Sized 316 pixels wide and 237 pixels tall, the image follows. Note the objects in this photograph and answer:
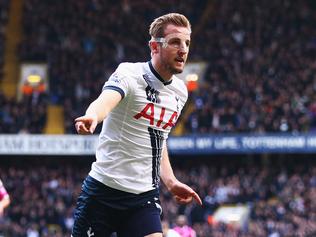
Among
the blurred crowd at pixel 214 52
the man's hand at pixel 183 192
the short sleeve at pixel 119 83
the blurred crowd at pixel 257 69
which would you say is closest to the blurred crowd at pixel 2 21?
the blurred crowd at pixel 214 52

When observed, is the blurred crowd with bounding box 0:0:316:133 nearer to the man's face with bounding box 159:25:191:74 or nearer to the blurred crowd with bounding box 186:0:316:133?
the blurred crowd with bounding box 186:0:316:133

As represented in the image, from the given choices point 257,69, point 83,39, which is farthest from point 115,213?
point 83,39

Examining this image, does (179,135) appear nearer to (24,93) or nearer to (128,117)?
(24,93)

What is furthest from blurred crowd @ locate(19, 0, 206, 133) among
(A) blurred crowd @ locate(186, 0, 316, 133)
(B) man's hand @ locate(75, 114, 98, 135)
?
(B) man's hand @ locate(75, 114, 98, 135)

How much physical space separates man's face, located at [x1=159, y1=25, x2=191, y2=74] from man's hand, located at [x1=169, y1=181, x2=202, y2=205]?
885mm

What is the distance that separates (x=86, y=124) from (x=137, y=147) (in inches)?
45.1

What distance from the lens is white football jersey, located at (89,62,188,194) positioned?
19.4ft

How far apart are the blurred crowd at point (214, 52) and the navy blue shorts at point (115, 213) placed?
20.9 m

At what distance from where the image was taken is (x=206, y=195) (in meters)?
25.4

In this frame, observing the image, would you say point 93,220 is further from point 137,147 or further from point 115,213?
point 137,147

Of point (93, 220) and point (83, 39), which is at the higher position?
point (83, 39)

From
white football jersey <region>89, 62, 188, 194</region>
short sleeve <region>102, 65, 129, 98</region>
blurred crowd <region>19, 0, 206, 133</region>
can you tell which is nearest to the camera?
short sleeve <region>102, 65, 129, 98</region>

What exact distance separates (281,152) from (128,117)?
2238cm

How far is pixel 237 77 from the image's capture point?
28.7 metres
